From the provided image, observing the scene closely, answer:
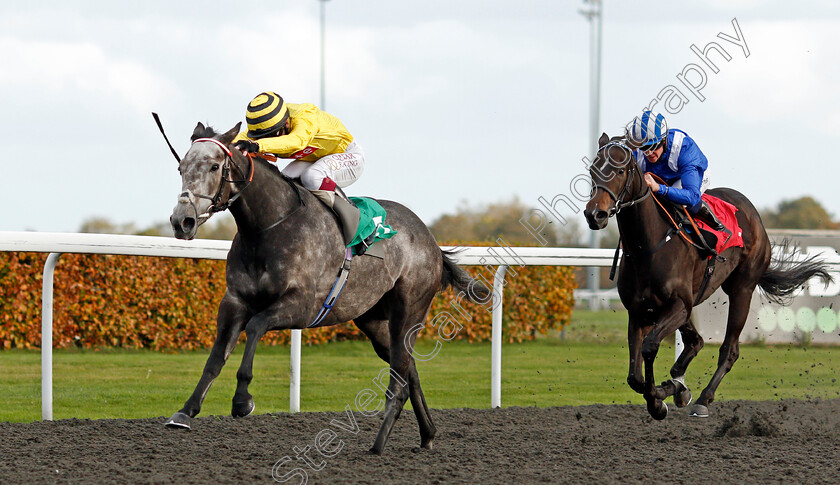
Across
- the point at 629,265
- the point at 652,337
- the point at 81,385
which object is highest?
the point at 629,265

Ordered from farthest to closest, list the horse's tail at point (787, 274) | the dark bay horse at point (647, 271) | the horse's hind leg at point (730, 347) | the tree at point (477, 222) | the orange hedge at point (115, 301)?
the tree at point (477, 222) → the orange hedge at point (115, 301) → the horse's tail at point (787, 274) → the horse's hind leg at point (730, 347) → the dark bay horse at point (647, 271)

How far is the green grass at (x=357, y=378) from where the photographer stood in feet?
20.1

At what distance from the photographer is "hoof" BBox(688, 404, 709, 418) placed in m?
5.36

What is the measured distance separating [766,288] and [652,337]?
74.6 inches

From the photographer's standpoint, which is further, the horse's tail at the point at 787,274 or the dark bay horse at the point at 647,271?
the horse's tail at the point at 787,274

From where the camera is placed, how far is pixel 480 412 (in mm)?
5461

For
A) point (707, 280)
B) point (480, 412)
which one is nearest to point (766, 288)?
point (707, 280)

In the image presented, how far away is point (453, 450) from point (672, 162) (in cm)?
211

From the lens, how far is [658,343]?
4605mm

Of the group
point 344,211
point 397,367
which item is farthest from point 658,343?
point 344,211

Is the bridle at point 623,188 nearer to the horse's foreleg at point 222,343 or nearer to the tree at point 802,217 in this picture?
the horse's foreleg at point 222,343

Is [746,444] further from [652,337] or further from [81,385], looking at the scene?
[81,385]

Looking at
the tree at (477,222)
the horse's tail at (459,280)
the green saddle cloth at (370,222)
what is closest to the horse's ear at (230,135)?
the green saddle cloth at (370,222)

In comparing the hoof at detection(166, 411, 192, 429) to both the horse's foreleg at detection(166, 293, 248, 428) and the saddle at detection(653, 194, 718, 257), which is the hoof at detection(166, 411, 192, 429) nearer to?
the horse's foreleg at detection(166, 293, 248, 428)
